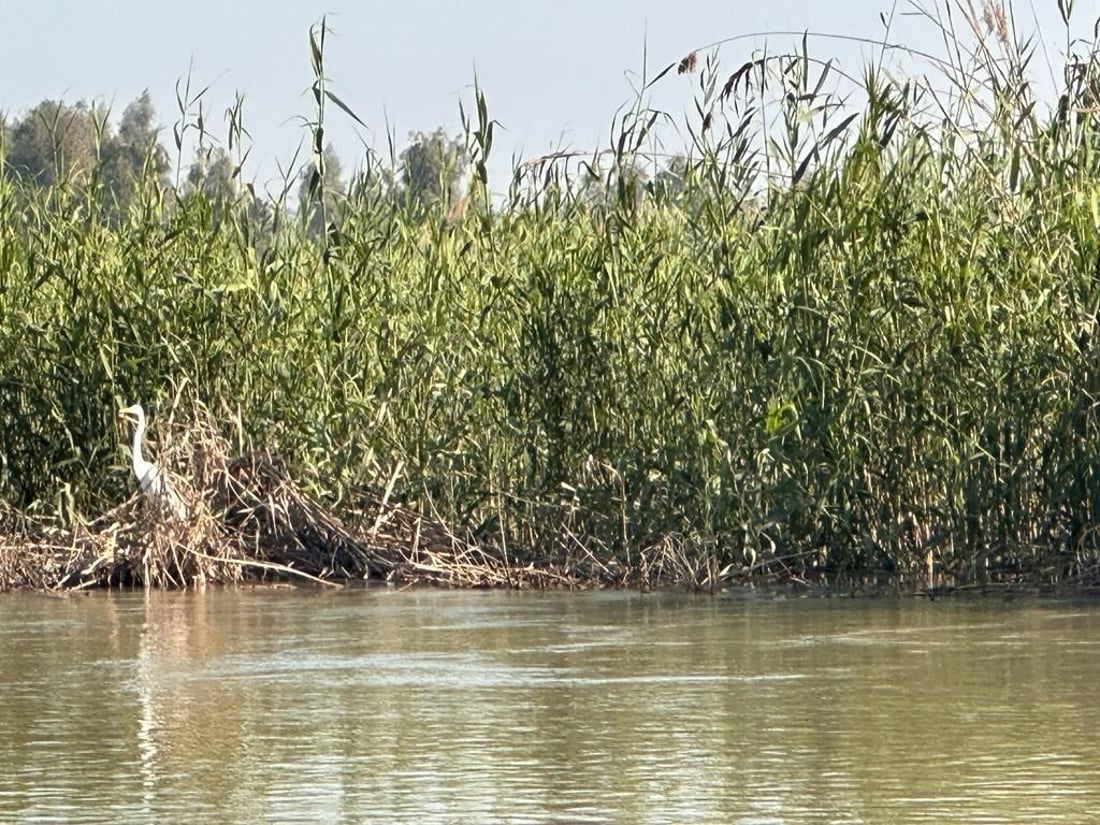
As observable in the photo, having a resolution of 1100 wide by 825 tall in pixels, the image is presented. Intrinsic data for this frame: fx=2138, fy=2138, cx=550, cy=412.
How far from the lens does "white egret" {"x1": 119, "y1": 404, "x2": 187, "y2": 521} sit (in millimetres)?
9094

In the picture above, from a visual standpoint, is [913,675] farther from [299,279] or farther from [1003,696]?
[299,279]

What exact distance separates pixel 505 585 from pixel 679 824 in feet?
16.5

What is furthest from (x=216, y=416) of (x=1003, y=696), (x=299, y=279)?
(x=1003, y=696)

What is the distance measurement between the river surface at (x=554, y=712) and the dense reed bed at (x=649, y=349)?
1.97 feet

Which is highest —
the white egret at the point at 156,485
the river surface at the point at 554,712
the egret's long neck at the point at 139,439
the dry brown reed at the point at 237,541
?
the egret's long neck at the point at 139,439

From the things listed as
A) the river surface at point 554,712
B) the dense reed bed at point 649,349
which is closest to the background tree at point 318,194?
the dense reed bed at point 649,349

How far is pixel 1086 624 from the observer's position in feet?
24.1

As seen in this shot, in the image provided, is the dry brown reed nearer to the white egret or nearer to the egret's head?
the white egret

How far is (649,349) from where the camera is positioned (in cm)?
932

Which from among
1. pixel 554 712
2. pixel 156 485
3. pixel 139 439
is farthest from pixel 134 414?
pixel 554 712

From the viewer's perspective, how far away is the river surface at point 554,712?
4.36 m

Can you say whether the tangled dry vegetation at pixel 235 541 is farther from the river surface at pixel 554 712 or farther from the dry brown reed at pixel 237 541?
the river surface at pixel 554 712

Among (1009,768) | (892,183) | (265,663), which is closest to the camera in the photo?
(1009,768)

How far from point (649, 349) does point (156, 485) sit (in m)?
2.20
